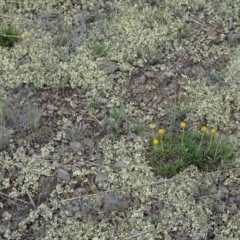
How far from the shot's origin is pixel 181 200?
10.3 ft

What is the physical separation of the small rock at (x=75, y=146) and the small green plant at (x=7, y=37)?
121 cm

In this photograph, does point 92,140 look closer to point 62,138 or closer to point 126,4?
point 62,138

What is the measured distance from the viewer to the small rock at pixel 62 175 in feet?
10.6

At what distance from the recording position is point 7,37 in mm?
4098

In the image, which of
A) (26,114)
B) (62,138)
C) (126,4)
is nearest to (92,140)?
(62,138)

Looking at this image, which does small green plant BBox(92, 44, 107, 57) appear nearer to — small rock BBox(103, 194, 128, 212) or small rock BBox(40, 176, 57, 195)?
small rock BBox(40, 176, 57, 195)

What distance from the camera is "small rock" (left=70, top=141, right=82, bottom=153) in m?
3.41

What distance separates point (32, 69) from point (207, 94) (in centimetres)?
143

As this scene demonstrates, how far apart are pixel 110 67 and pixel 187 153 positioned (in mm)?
1072

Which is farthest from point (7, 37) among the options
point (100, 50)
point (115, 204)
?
point (115, 204)

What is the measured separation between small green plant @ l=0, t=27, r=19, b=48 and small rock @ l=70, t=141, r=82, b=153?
1206 mm

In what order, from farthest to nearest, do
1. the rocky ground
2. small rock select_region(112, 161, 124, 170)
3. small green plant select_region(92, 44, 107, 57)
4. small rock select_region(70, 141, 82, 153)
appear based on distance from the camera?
small green plant select_region(92, 44, 107, 57) → small rock select_region(70, 141, 82, 153) → small rock select_region(112, 161, 124, 170) → the rocky ground

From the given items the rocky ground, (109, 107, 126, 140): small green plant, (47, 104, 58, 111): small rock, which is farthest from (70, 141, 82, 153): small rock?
(47, 104, 58, 111): small rock

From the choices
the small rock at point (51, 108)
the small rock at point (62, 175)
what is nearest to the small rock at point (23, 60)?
the small rock at point (51, 108)
